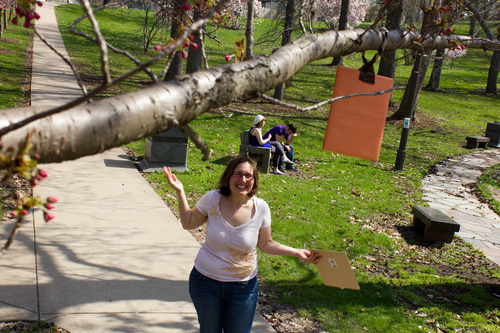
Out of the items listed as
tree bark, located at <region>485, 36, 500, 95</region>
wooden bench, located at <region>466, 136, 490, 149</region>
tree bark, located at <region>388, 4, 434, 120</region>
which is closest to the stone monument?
tree bark, located at <region>388, 4, 434, 120</region>

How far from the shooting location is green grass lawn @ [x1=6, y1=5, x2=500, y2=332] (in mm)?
5656

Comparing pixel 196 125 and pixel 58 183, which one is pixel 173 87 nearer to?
pixel 58 183

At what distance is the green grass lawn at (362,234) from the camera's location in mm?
5656

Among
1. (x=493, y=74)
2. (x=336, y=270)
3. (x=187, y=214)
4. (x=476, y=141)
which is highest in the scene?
(x=493, y=74)

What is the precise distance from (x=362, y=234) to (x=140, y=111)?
21.8 ft

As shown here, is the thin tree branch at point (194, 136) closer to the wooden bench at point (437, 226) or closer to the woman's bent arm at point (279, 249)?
the woman's bent arm at point (279, 249)

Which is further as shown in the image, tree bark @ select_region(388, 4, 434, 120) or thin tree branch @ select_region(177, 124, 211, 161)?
tree bark @ select_region(388, 4, 434, 120)

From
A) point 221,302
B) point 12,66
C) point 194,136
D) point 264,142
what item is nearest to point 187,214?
point 221,302

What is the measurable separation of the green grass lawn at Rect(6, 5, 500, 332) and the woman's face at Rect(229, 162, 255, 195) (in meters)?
0.51

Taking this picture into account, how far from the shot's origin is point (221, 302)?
144 inches

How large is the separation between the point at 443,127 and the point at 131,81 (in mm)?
12042

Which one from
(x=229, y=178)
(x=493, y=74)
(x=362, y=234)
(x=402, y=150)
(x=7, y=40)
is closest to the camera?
(x=229, y=178)

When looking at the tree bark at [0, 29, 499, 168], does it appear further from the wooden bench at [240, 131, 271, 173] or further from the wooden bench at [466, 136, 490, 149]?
the wooden bench at [466, 136, 490, 149]

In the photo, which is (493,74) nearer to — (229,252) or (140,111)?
(229,252)
